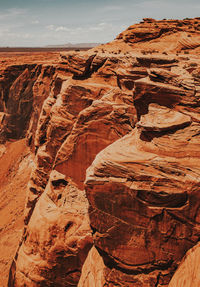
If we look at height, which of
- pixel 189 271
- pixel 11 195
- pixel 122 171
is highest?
pixel 122 171

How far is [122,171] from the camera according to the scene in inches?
401

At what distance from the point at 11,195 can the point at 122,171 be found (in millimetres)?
29189

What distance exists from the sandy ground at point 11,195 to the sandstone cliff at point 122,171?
5.06m

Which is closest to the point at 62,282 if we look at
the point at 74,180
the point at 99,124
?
the point at 74,180

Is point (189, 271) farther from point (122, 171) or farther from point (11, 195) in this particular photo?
point (11, 195)

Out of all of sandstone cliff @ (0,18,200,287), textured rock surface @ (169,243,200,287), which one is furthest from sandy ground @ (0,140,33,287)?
textured rock surface @ (169,243,200,287)

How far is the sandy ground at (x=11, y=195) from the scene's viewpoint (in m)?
24.5

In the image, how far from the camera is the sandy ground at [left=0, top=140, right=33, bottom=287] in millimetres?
24550

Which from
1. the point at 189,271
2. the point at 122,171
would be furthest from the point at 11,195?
the point at 189,271

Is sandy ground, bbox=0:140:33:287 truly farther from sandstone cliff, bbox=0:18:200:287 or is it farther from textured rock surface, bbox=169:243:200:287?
textured rock surface, bbox=169:243:200:287

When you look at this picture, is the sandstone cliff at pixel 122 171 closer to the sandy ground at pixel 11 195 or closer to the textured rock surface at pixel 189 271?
the textured rock surface at pixel 189 271

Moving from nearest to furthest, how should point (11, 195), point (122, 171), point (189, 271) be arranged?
1. point (189, 271)
2. point (122, 171)
3. point (11, 195)

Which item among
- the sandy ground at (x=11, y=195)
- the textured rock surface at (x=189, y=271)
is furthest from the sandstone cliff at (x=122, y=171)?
the sandy ground at (x=11, y=195)

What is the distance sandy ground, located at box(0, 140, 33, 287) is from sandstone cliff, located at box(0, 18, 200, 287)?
5.06m
